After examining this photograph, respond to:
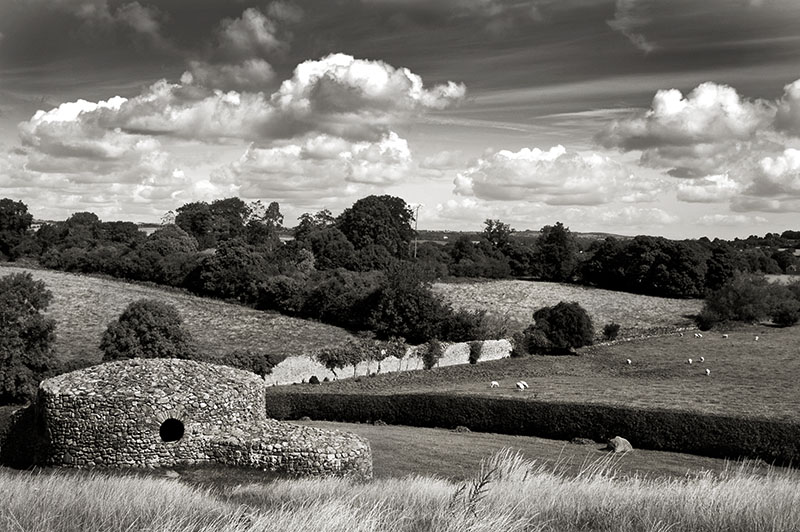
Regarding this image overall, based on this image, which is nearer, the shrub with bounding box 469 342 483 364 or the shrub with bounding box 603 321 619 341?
the shrub with bounding box 469 342 483 364

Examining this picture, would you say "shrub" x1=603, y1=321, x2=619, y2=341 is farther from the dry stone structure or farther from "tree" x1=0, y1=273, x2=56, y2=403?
"tree" x1=0, y1=273, x2=56, y2=403

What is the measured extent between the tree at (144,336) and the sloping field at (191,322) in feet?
17.1

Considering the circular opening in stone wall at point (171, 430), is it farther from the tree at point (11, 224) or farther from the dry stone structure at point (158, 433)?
the tree at point (11, 224)

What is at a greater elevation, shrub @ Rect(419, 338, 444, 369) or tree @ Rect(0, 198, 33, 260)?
tree @ Rect(0, 198, 33, 260)

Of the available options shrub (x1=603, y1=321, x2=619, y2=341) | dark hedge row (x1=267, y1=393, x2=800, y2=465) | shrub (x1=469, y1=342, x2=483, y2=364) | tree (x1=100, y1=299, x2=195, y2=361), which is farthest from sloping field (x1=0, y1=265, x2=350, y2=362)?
shrub (x1=603, y1=321, x2=619, y2=341)

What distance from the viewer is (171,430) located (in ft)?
69.6

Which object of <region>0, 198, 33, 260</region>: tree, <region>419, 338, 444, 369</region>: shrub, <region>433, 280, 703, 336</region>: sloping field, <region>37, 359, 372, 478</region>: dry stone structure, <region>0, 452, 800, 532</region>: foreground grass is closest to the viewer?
A: <region>0, 452, 800, 532</region>: foreground grass

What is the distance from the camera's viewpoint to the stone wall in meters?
37.9

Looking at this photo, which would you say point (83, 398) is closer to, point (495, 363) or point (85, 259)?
point (495, 363)

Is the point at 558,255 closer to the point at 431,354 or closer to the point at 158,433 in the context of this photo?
the point at 431,354

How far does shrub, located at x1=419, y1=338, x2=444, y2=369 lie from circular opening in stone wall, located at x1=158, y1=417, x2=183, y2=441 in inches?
967

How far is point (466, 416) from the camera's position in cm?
2925

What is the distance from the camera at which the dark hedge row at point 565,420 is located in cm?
2367

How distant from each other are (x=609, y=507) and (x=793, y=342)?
51.2 meters
